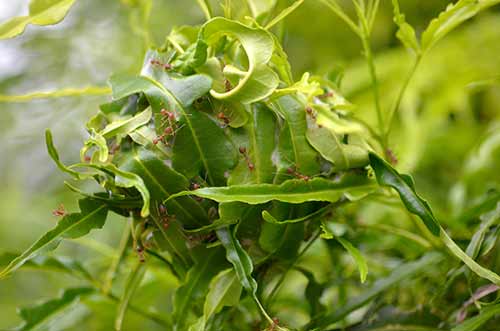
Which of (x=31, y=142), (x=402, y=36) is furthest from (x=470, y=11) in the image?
(x=31, y=142)

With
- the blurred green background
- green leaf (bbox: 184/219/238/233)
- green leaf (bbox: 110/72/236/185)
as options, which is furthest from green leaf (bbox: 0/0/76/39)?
the blurred green background

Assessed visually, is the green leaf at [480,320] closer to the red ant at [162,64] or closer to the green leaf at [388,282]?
the green leaf at [388,282]

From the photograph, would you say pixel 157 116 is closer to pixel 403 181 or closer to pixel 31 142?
pixel 403 181

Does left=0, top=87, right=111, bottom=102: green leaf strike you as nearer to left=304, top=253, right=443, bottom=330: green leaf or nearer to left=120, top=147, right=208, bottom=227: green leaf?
left=120, top=147, right=208, bottom=227: green leaf

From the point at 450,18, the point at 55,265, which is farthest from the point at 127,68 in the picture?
the point at 450,18

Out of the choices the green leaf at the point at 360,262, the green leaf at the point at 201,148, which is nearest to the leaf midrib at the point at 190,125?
the green leaf at the point at 201,148
